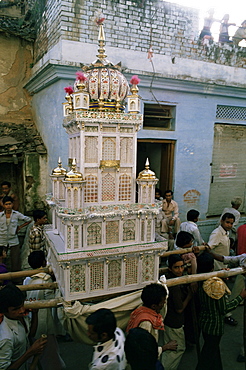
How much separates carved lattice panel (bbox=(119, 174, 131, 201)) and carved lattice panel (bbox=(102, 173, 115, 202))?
0.35ft

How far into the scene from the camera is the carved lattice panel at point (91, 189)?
3334 mm

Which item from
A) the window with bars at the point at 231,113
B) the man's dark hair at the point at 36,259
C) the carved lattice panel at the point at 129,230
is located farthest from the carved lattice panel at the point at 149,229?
the window with bars at the point at 231,113

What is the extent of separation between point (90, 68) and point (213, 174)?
5562mm

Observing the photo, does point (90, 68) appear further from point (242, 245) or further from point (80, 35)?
point (242, 245)

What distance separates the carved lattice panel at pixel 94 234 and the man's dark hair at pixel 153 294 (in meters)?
0.82

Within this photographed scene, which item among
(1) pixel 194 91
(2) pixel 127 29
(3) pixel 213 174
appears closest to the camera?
(2) pixel 127 29

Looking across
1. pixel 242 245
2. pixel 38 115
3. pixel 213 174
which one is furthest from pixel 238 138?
pixel 38 115

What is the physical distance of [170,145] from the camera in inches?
290

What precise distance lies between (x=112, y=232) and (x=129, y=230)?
229 mm

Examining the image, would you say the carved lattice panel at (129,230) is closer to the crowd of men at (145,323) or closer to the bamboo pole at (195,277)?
the crowd of men at (145,323)

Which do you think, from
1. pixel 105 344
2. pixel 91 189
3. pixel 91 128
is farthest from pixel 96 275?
pixel 91 128

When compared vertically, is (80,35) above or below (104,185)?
above

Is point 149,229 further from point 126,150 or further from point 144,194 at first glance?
point 126,150

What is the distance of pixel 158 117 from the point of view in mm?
7102
